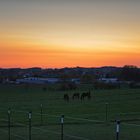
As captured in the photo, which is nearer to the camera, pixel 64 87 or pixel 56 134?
pixel 56 134

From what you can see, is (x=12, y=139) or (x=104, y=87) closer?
(x=12, y=139)

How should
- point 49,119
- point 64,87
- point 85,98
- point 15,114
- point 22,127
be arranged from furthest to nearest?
point 64,87 < point 85,98 < point 15,114 < point 49,119 < point 22,127

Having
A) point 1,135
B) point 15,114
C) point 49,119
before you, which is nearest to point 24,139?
point 1,135

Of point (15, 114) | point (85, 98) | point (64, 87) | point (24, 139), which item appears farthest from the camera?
point (64, 87)

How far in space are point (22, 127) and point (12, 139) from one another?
8279 millimetres

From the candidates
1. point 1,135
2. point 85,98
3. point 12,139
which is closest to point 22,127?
point 1,135

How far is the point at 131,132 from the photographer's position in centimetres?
2719

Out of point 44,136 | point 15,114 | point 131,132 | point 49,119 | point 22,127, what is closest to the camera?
point 44,136

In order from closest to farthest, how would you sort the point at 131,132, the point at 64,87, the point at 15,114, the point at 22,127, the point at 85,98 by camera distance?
the point at 131,132 → the point at 22,127 → the point at 15,114 → the point at 85,98 → the point at 64,87

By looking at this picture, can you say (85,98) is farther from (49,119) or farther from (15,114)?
(49,119)

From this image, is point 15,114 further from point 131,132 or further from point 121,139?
point 121,139

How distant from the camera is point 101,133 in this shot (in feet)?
86.8

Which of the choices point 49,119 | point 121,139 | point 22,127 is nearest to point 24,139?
point 121,139

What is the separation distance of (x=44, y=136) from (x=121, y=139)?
380 cm
